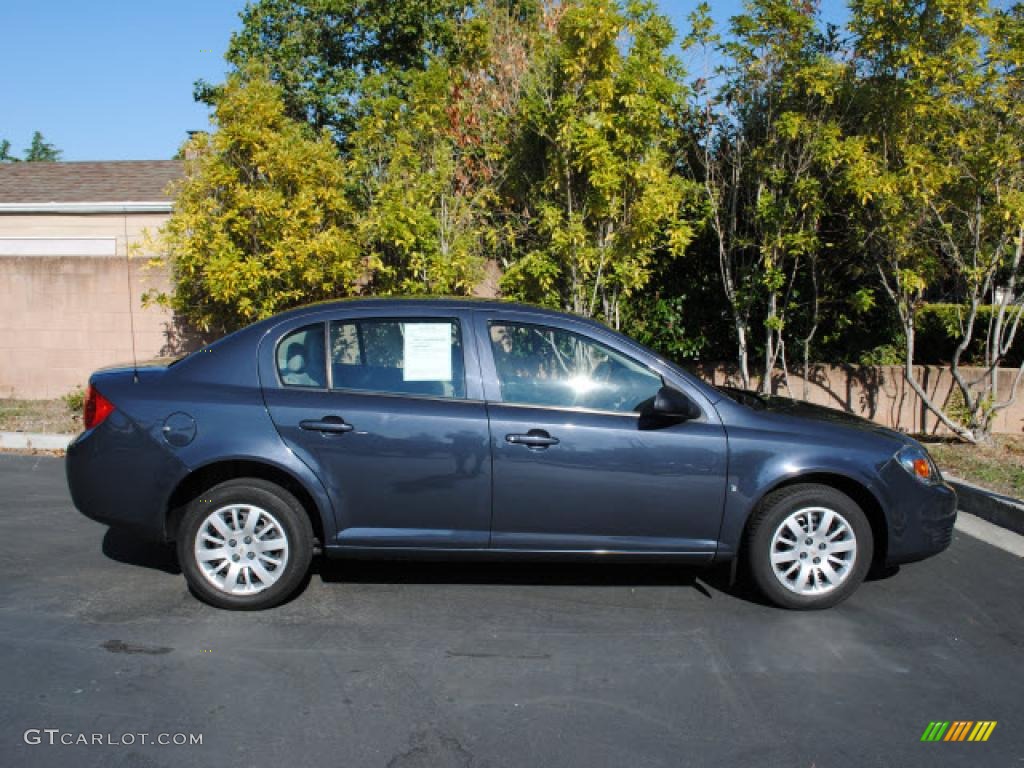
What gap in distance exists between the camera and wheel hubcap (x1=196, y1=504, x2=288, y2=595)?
183 inches

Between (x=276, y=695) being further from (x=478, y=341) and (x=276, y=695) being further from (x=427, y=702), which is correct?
(x=478, y=341)

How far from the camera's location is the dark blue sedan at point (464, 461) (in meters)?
4.63

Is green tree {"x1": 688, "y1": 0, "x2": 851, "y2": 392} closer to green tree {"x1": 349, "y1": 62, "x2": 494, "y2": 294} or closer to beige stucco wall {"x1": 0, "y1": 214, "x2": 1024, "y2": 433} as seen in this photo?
green tree {"x1": 349, "y1": 62, "x2": 494, "y2": 294}

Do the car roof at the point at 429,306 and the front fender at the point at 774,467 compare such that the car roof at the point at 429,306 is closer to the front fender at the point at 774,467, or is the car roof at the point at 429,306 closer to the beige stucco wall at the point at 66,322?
the front fender at the point at 774,467

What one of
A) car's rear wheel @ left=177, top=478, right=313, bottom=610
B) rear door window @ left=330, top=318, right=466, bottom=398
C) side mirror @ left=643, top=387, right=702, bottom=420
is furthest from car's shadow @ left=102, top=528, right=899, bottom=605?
rear door window @ left=330, top=318, right=466, bottom=398

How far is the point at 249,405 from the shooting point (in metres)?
4.66

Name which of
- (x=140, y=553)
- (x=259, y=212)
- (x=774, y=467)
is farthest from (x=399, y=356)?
(x=259, y=212)

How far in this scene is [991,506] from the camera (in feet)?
22.5

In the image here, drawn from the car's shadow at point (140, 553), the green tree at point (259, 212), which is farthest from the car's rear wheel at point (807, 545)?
the green tree at point (259, 212)

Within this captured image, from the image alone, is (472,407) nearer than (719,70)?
Yes

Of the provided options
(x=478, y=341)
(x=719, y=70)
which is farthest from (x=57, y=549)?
(x=719, y=70)

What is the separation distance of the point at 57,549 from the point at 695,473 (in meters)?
4.09

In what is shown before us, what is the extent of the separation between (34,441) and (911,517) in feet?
26.7

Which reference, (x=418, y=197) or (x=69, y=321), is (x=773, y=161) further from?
(x=69, y=321)
